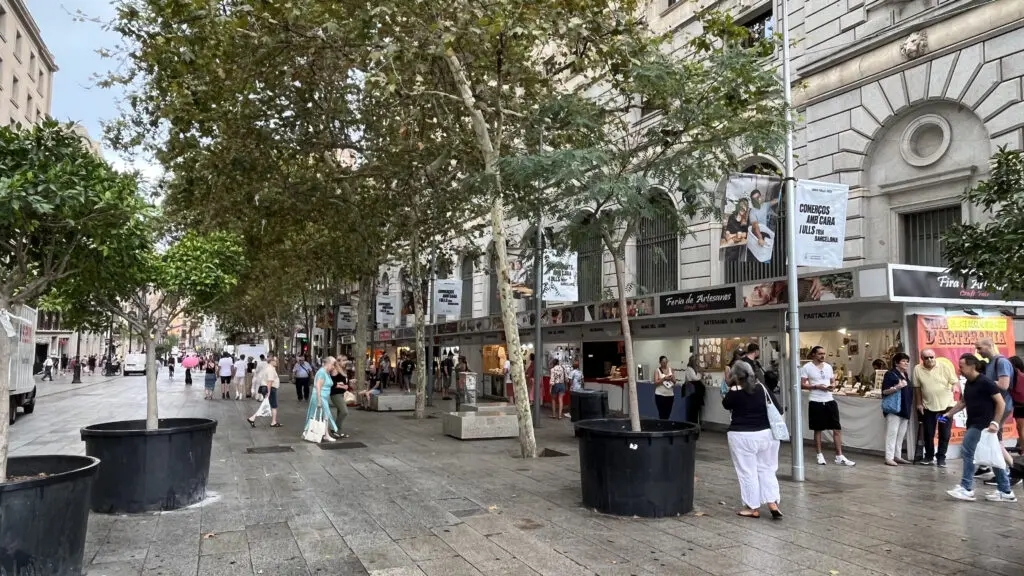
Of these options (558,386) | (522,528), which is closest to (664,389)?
(558,386)

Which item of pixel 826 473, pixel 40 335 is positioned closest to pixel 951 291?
pixel 826 473

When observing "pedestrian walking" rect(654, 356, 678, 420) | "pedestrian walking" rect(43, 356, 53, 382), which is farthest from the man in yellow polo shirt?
"pedestrian walking" rect(43, 356, 53, 382)

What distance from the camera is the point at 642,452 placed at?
7254 mm

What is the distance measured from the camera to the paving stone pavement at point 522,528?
5730mm

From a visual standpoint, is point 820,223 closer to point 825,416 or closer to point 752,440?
point 825,416

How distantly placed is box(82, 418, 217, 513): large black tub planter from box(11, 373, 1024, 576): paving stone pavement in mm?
203

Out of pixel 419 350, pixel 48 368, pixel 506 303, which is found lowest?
pixel 48 368

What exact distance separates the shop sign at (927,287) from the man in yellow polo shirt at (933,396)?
96cm

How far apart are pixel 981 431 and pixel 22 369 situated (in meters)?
20.5

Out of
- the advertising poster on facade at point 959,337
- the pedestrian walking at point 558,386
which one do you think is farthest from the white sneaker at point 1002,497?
the pedestrian walking at point 558,386

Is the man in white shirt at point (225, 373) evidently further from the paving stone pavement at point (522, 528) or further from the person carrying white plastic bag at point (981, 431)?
the person carrying white plastic bag at point (981, 431)

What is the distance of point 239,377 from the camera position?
2573 cm

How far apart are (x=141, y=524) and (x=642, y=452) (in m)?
5.19

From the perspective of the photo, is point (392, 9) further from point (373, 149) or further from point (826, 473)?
point (826, 473)
